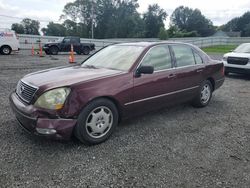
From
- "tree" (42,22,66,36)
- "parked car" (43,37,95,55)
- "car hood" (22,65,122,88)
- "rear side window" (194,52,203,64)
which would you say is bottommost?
"car hood" (22,65,122,88)

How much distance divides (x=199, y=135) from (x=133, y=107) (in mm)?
1206

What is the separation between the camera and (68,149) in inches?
126

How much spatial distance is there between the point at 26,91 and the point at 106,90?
1157 millimetres

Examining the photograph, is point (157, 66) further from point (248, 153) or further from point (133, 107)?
point (248, 153)

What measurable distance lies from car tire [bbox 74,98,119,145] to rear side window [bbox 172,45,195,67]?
73.8 inches

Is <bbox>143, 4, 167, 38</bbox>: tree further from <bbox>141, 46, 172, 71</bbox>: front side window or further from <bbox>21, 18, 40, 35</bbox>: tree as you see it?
<bbox>141, 46, 172, 71</bbox>: front side window

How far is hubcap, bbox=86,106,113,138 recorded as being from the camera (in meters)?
3.27

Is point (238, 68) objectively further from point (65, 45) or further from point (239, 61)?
point (65, 45)

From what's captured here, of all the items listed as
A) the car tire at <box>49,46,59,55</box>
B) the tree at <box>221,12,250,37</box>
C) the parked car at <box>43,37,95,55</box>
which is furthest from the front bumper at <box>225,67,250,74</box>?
the tree at <box>221,12,250,37</box>

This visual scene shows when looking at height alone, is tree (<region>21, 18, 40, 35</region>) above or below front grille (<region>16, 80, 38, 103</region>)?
above

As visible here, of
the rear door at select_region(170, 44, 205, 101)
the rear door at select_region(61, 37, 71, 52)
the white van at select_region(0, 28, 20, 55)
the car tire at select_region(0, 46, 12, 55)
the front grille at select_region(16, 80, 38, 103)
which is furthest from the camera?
the rear door at select_region(61, 37, 71, 52)

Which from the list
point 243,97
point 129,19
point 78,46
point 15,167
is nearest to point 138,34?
point 129,19

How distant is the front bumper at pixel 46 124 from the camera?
2.94m

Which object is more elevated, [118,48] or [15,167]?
[118,48]
